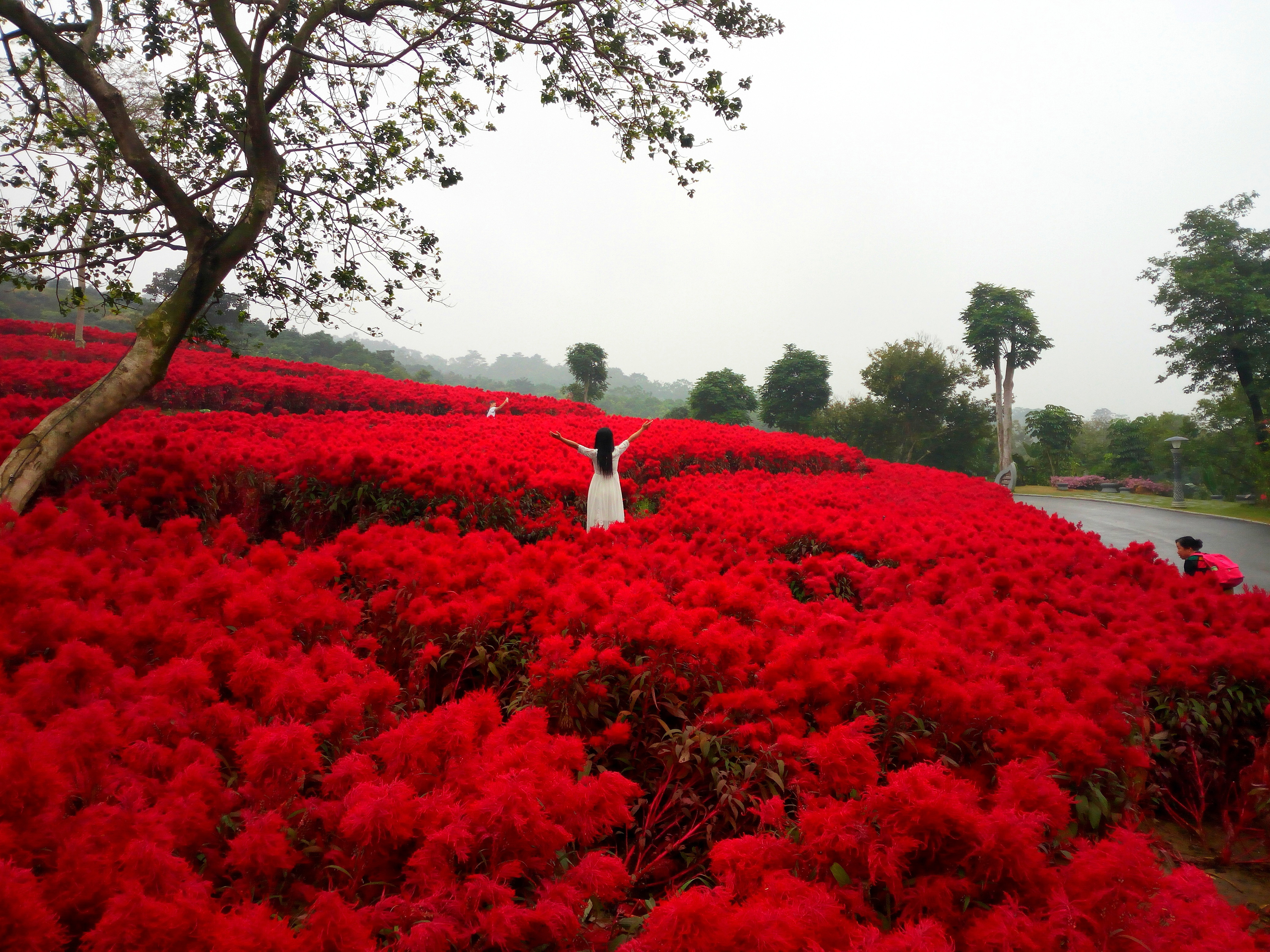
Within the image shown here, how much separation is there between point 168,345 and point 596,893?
15.8 feet

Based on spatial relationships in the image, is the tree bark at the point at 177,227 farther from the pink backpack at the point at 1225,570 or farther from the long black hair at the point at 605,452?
the pink backpack at the point at 1225,570

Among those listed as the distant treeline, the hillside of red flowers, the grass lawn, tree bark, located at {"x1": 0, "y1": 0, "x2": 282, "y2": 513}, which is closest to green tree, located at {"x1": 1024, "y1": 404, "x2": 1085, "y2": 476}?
the grass lawn

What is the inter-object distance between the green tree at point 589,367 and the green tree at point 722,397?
606 centimetres

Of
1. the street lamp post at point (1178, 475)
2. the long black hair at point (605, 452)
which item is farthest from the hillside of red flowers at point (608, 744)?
the street lamp post at point (1178, 475)

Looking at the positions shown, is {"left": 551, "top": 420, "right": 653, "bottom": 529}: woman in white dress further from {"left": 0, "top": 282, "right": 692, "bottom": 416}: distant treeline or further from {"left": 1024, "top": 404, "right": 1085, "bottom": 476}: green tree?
{"left": 1024, "top": 404, "right": 1085, "bottom": 476}: green tree

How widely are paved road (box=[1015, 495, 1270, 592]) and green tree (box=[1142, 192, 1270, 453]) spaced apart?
6424 millimetres

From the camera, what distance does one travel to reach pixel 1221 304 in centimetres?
1886

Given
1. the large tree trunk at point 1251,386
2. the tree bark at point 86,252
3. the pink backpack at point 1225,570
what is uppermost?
the large tree trunk at point 1251,386

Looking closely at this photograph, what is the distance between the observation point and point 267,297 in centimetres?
545

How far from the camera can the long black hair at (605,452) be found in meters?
5.03

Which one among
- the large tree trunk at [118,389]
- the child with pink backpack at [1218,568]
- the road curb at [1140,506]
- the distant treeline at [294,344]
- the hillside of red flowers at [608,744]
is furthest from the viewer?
the road curb at [1140,506]

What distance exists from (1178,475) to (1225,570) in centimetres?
1546

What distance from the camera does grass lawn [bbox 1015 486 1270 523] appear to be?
1470 centimetres

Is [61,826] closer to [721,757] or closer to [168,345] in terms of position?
[721,757]
